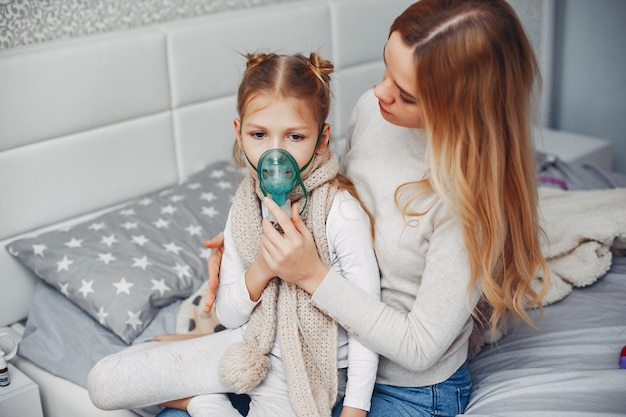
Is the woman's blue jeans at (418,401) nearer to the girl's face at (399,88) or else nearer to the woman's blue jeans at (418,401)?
the woman's blue jeans at (418,401)

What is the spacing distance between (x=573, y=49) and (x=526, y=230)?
92.8 inches

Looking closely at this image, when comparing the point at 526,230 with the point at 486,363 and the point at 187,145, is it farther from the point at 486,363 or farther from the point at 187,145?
the point at 187,145

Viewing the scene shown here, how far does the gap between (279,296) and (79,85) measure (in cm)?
94

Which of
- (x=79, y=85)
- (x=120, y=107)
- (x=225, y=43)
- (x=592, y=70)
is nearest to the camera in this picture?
(x=79, y=85)

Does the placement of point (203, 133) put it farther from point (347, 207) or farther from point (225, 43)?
point (347, 207)

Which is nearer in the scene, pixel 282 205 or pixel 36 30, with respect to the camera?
pixel 282 205

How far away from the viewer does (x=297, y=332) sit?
140 cm

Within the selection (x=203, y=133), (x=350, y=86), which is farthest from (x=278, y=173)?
(x=350, y=86)

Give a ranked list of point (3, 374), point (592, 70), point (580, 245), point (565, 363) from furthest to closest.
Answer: point (592, 70) < point (580, 245) < point (3, 374) < point (565, 363)

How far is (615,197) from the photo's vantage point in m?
1.99

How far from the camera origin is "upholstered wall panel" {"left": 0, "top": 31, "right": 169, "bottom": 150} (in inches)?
74.8

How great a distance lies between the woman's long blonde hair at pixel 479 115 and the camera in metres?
1.22


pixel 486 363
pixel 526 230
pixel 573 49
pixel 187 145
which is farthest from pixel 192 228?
pixel 573 49

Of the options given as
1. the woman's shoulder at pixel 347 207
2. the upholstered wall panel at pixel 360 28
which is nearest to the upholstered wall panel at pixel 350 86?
the upholstered wall panel at pixel 360 28
